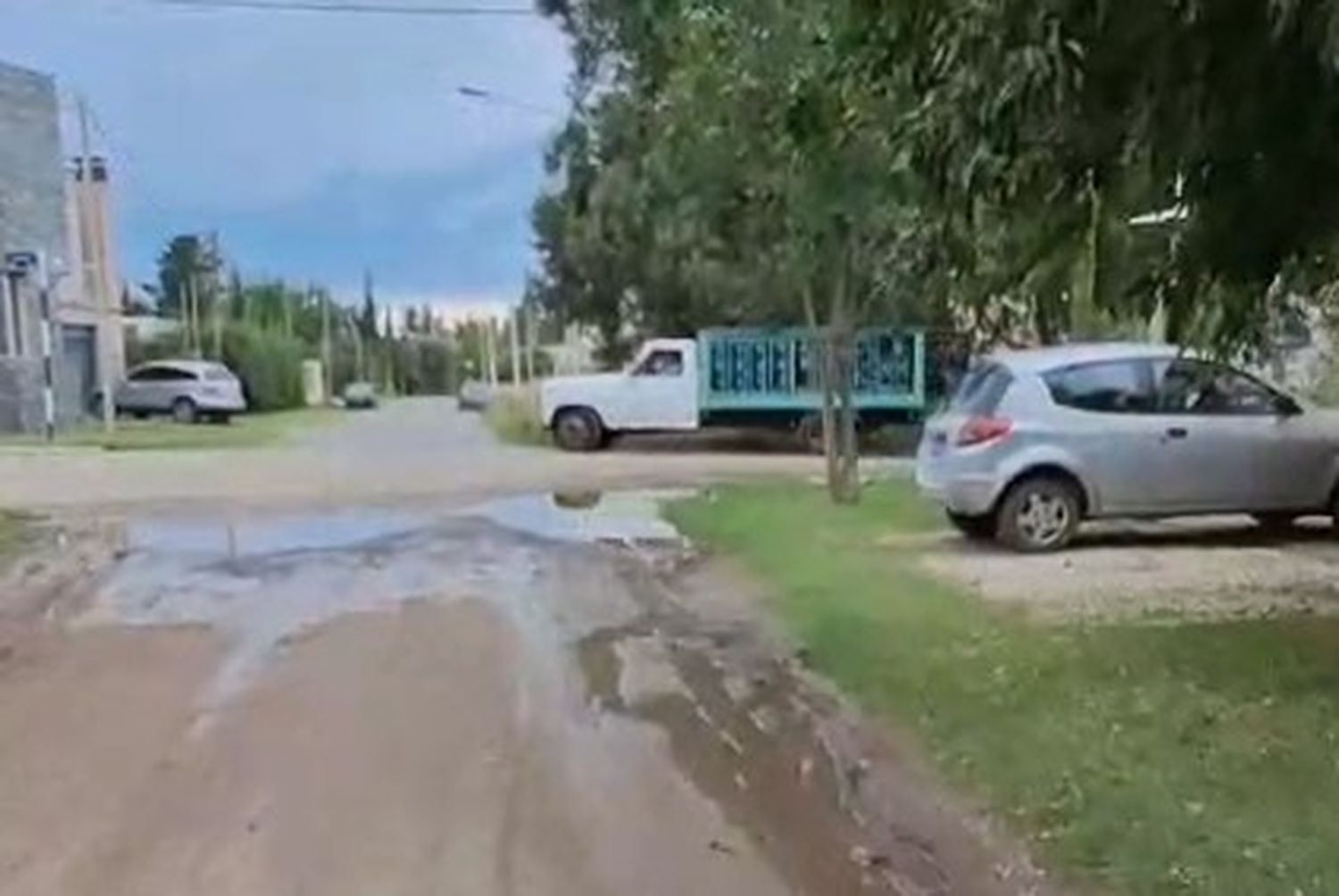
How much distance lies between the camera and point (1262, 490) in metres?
15.3

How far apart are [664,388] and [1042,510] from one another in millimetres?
17852

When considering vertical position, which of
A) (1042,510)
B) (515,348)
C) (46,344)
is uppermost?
(46,344)

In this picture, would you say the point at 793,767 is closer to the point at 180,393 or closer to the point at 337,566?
the point at 337,566

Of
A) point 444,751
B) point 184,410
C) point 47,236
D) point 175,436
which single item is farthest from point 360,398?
point 444,751

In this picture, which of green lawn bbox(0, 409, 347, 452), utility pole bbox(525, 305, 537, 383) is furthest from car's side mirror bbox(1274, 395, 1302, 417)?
utility pole bbox(525, 305, 537, 383)

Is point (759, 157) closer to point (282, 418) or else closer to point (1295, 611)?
point (1295, 611)

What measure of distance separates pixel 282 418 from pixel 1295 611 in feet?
157

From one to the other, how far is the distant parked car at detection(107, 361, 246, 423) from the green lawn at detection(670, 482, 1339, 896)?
38933mm

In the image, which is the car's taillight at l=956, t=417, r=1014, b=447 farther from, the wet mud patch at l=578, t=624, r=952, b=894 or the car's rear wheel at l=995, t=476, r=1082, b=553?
the wet mud patch at l=578, t=624, r=952, b=894

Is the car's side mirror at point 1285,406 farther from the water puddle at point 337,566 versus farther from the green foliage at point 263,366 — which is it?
the green foliage at point 263,366

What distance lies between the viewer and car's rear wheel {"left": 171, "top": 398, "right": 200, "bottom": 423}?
4959 centimetres

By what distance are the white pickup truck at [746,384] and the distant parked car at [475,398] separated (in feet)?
81.7

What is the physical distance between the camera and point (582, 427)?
33375mm

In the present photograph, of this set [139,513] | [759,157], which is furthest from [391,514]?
[759,157]
